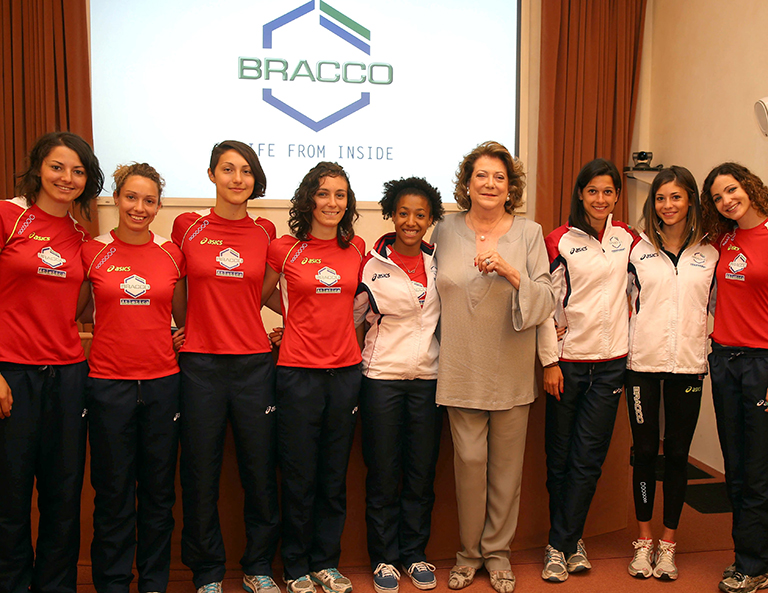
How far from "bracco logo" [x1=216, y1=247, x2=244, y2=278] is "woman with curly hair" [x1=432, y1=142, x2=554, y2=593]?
78 cm

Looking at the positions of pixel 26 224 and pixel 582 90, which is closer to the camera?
pixel 26 224

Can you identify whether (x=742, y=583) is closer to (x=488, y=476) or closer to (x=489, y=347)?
(x=488, y=476)

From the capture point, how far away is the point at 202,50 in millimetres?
4219

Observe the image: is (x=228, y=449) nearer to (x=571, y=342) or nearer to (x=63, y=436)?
(x=63, y=436)

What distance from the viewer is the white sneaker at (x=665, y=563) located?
244 cm

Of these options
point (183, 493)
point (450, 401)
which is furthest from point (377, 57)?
point (183, 493)

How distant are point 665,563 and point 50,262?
2.66 meters

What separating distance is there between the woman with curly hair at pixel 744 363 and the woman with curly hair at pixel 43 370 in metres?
2.45

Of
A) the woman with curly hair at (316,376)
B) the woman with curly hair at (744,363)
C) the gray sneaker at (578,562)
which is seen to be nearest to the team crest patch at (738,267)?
the woman with curly hair at (744,363)

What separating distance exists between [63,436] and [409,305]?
1310 millimetres

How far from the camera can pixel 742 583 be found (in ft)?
7.61

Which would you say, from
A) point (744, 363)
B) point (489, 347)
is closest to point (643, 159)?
point (744, 363)

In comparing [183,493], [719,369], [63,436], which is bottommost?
[183,493]

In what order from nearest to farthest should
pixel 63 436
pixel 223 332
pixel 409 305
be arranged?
pixel 63 436 < pixel 223 332 < pixel 409 305
